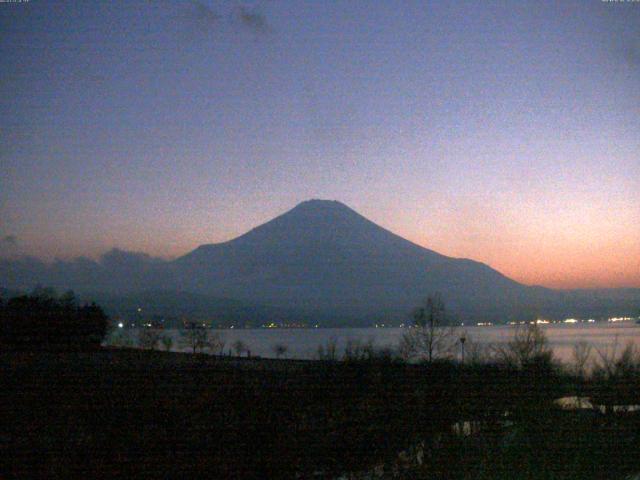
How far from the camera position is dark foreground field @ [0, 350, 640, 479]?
6.55 m

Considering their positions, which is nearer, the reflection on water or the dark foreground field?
the dark foreground field

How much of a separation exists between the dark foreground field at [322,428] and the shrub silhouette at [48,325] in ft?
40.3

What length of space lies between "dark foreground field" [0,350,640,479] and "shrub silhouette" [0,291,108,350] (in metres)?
12.3

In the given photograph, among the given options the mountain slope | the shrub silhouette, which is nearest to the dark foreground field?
the shrub silhouette

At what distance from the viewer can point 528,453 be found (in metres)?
6.17

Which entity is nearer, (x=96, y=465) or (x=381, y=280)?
(x=96, y=465)

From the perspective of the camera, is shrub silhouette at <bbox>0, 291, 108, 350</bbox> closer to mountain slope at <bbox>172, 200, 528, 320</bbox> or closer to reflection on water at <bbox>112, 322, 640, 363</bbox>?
reflection on water at <bbox>112, 322, 640, 363</bbox>

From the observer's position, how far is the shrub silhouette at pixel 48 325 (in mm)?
23578

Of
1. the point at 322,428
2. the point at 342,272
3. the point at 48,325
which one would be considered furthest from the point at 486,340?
the point at 342,272

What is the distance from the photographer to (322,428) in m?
8.70

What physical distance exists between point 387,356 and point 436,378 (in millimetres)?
2907

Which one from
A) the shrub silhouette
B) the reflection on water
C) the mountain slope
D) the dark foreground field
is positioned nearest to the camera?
the dark foreground field

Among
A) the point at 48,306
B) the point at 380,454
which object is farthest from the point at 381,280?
the point at 380,454

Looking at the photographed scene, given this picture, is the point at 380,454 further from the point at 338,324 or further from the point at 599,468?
the point at 338,324
